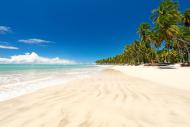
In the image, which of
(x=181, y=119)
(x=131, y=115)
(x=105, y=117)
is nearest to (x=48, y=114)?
(x=105, y=117)

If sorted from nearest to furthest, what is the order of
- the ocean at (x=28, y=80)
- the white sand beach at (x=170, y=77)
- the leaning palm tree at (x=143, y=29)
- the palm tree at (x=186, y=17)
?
the ocean at (x=28, y=80) < the white sand beach at (x=170, y=77) < the palm tree at (x=186, y=17) < the leaning palm tree at (x=143, y=29)

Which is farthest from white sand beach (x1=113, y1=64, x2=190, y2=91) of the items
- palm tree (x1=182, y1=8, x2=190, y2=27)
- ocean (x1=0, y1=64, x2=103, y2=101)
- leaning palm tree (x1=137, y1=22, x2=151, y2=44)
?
leaning palm tree (x1=137, y1=22, x2=151, y2=44)

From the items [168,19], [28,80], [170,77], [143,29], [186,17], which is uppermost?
[143,29]

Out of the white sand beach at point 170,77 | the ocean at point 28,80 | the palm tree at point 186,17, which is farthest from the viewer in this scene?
the palm tree at point 186,17

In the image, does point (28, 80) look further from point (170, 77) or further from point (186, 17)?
point (186, 17)

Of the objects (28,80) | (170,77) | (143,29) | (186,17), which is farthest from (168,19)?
(28,80)

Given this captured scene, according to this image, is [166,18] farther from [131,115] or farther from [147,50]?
[147,50]

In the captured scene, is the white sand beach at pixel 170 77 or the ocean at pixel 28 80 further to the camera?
the white sand beach at pixel 170 77

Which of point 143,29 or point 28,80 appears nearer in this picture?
point 28,80

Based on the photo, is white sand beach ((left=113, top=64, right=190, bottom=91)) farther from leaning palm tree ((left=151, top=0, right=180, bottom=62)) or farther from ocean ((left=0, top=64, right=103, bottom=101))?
leaning palm tree ((left=151, top=0, right=180, bottom=62))

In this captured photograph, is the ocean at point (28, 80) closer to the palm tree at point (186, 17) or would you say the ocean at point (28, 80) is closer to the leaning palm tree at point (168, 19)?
the leaning palm tree at point (168, 19)

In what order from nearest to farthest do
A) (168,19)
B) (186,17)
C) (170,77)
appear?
1. (170,77)
2. (168,19)
3. (186,17)

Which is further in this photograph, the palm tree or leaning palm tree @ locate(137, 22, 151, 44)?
leaning palm tree @ locate(137, 22, 151, 44)

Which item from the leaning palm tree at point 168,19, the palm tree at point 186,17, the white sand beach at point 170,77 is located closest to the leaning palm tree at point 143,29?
the palm tree at point 186,17
